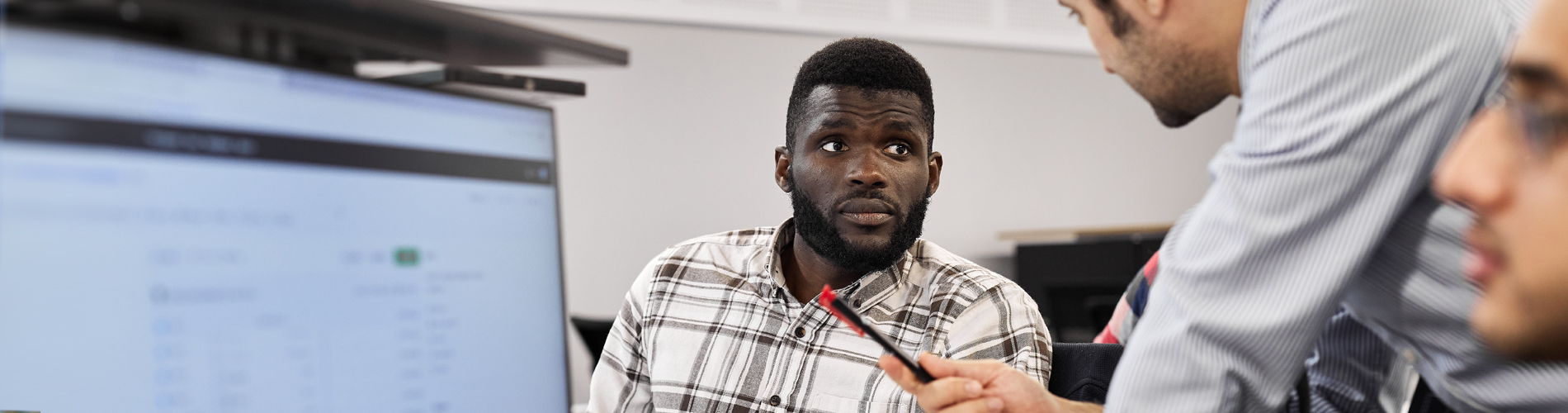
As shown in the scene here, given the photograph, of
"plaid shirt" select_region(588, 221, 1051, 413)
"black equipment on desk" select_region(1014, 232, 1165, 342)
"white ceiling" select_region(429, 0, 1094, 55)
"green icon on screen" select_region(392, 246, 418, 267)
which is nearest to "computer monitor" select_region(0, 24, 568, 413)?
"green icon on screen" select_region(392, 246, 418, 267)

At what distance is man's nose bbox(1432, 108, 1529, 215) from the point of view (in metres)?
0.45

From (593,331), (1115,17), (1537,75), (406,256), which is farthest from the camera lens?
(593,331)

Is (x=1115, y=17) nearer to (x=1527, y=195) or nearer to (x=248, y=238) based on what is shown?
(x=1527, y=195)

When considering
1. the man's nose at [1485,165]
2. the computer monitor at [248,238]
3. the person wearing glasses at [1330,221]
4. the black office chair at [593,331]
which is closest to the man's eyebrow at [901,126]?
the person wearing glasses at [1330,221]

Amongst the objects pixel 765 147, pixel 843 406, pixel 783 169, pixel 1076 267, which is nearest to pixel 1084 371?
pixel 843 406

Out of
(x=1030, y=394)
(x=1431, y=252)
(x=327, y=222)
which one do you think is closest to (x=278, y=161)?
(x=327, y=222)

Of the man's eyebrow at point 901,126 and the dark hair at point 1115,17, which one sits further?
the man's eyebrow at point 901,126

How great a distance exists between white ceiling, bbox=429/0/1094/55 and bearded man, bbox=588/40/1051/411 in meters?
1.72

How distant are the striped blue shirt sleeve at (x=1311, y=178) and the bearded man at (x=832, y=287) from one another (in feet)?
1.28

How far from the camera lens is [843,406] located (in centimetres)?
117

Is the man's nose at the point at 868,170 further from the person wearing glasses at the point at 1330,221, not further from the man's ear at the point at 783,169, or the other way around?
the person wearing glasses at the point at 1330,221

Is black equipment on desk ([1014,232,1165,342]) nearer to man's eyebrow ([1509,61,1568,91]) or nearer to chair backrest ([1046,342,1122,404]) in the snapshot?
chair backrest ([1046,342,1122,404])

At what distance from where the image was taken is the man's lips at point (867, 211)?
1247 mm

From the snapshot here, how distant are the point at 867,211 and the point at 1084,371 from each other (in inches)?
13.0
